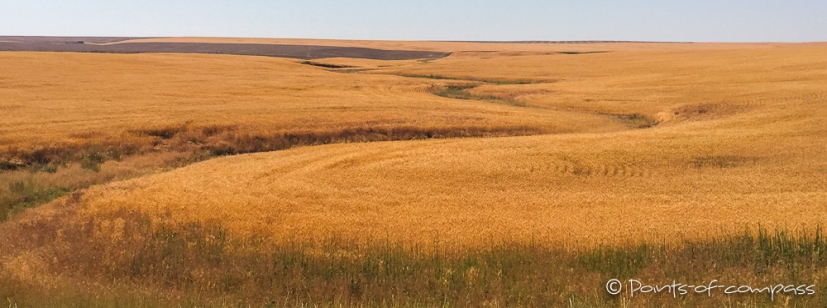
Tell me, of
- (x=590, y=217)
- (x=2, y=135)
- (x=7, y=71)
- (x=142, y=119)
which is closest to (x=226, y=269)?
(x=590, y=217)

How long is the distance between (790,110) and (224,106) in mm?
22829

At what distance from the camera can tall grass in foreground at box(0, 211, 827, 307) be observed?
20.2 ft

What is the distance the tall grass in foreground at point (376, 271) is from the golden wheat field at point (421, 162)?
458mm

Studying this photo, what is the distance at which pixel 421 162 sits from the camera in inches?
640

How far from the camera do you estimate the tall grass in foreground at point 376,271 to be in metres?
6.17

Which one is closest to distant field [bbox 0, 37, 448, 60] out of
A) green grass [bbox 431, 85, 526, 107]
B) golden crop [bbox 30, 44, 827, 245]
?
green grass [bbox 431, 85, 526, 107]

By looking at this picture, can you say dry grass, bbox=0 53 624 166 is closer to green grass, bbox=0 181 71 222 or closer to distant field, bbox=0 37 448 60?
green grass, bbox=0 181 71 222

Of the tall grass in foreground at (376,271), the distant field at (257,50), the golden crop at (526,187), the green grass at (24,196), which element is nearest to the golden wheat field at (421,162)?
the golden crop at (526,187)

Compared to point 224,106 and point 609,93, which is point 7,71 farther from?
point 609,93

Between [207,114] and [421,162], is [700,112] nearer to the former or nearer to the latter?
[421,162]

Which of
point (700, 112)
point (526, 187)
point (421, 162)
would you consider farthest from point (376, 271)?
point (700, 112)

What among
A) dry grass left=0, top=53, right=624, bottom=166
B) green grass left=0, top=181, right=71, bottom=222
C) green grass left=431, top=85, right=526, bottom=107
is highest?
green grass left=431, top=85, right=526, bottom=107

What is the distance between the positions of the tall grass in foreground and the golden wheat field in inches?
18.0

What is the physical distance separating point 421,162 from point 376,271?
876 centimetres
